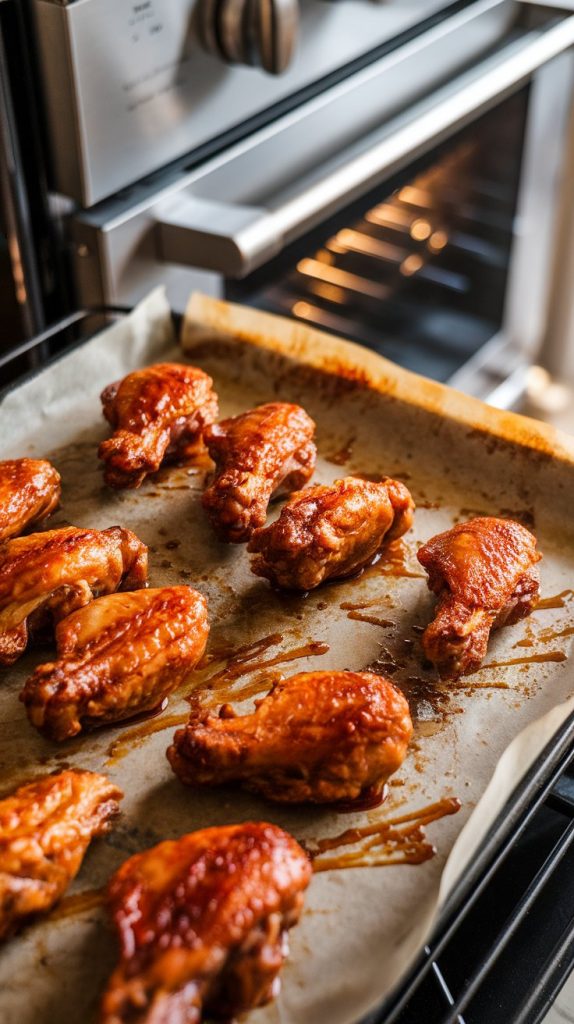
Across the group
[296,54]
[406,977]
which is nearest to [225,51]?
[296,54]

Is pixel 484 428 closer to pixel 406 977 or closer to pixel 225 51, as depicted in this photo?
pixel 225 51

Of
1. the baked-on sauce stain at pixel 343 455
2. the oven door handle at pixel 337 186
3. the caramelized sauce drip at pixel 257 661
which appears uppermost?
the oven door handle at pixel 337 186

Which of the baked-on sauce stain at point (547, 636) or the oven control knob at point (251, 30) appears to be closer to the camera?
the baked-on sauce stain at point (547, 636)

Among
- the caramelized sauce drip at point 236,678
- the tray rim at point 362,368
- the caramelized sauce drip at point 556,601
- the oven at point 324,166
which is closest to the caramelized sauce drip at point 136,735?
the caramelized sauce drip at point 236,678

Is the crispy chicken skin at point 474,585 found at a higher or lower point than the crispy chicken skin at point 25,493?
lower

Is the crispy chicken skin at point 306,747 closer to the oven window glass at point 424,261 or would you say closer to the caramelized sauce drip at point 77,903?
the caramelized sauce drip at point 77,903

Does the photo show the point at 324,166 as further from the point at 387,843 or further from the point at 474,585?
the point at 387,843
